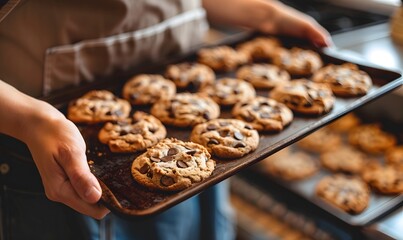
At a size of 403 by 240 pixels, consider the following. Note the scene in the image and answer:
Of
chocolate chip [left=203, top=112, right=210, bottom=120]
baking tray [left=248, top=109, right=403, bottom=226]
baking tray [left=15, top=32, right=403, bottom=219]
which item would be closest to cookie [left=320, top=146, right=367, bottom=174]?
baking tray [left=248, top=109, right=403, bottom=226]

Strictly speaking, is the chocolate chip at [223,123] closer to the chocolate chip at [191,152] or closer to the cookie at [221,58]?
the chocolate chip at [191,152]

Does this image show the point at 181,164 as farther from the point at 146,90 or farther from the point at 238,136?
the point at 146,90

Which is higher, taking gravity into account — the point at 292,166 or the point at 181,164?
the point at 181,164

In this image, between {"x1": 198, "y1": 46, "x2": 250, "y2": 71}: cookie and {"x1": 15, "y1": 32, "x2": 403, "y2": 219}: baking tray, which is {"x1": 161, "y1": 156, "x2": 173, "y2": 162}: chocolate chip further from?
{"x1": 198, "y1": 46, "x2": 250, "y2": 71}: cookie

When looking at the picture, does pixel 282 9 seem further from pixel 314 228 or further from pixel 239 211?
pixel 239 211

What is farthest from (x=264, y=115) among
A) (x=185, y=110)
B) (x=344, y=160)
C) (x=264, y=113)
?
(x=344, y=160)

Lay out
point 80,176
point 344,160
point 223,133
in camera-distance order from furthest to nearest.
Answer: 1. point 344,160
2. point 223,133
3. point 80,176

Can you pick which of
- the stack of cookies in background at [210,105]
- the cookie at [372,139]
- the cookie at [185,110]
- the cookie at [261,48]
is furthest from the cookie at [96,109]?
the cookie at [372,139]
